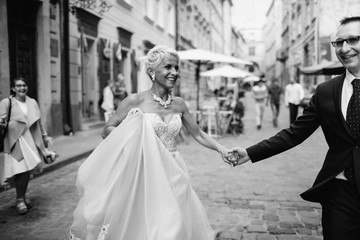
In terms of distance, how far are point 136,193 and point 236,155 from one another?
0.96 meters

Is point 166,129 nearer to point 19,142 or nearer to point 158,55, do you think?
point 158,55

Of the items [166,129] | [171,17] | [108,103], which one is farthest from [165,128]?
[171,17]

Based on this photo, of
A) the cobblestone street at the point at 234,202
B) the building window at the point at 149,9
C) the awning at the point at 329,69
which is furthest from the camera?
the building window at the point at 149,9

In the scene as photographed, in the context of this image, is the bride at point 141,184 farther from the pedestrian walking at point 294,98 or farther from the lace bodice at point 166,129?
the pedestrian walking at point 294,98

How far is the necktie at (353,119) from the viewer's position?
89.8 inches

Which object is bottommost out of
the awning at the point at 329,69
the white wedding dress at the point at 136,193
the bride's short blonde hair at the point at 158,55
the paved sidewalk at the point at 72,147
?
the paved sidewalk at the point at 72,147

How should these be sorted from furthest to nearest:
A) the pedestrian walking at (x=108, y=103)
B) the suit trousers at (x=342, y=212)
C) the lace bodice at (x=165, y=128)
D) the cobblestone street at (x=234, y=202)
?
the pedestrian walking at (x=108, y=103), the cobblestone street at (x=234, y=202), the lace bodice at (x=165, y=128), the suit trousers at (x=342, y=212)

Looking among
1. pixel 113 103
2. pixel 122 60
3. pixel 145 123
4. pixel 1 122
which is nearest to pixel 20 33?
pixel 113 103

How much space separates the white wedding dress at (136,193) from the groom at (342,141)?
2.89ft

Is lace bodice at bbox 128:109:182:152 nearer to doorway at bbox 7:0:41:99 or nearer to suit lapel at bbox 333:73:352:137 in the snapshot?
suit lapel at bbox 333:73:352:137

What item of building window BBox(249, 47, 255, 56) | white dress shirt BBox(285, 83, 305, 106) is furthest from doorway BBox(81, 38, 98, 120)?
building window BBox(249, 47, 255, 56)

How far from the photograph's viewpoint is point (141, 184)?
294 centimetres

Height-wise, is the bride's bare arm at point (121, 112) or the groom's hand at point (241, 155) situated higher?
the bride's bare arm at point (121, 112)

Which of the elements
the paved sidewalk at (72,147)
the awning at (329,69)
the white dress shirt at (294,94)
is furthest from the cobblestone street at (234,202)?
the white dress shirt at (294,94)
